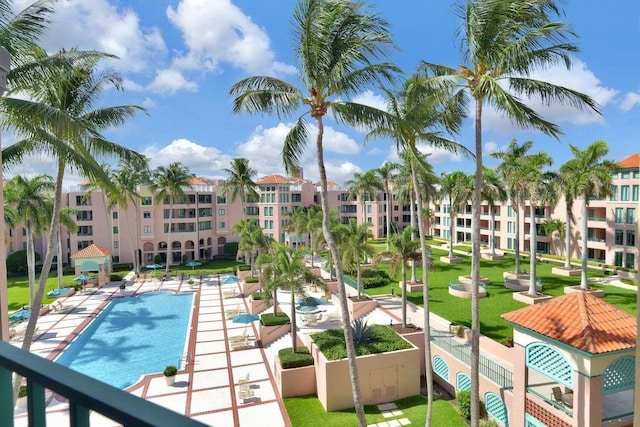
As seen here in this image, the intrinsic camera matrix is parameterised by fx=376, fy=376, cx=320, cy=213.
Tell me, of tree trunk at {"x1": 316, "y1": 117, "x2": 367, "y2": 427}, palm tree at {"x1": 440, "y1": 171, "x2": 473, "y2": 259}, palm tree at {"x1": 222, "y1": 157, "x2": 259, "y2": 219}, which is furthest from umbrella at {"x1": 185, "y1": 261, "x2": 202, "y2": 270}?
tree trunk at {"x1": 316, "y1": 117, "x2": 367, "y2": 427}

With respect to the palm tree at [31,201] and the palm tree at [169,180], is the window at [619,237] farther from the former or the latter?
the palm tree at [31,201]

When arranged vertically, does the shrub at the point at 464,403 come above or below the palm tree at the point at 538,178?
below

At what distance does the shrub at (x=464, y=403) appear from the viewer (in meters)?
17.6

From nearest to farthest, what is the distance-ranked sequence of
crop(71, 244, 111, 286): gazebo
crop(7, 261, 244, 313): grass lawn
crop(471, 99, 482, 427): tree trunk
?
crop(471, 99, 482, 427): tree trunk, crop(7, 261, 244, 313): grass lawn, crop(71, 244, 111, 286): gazebo

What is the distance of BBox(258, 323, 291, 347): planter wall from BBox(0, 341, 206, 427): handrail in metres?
25.8

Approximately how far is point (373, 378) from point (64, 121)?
17.4 m

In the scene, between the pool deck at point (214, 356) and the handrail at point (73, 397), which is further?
the pool deck at point (214, 356)

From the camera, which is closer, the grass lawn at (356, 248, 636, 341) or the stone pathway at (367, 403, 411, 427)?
the stone pathway at (367, 403, 411, 427)

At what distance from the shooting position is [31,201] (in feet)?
107

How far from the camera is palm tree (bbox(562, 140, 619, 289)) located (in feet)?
95.9

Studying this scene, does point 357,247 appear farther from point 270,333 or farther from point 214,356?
point 214,356

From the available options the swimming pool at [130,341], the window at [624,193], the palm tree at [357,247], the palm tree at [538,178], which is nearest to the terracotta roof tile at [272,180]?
the swimming pool at [130,341]

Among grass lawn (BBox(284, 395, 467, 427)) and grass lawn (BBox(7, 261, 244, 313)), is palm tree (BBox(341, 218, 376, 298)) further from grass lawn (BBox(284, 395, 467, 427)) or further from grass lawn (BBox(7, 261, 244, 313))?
grass lawn (BBox(7, 261, 244, 313))

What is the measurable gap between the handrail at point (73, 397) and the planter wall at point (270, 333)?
2579cm
